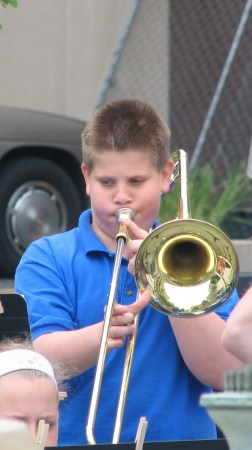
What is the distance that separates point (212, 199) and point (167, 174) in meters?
5.10

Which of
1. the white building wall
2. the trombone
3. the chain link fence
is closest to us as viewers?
the trombone

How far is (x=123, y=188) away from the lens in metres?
3.55

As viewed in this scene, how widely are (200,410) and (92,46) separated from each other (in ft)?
24.3

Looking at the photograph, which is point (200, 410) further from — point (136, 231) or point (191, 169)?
point (191, 169)

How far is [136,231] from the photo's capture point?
3459mm

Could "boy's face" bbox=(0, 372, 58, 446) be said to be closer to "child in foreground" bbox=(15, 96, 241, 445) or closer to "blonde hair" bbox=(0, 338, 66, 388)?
"blonde hair" bbox=(0, 338, 66, 388)

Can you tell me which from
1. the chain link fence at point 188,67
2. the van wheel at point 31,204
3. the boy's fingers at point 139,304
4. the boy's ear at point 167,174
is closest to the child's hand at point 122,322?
the boy's fingers at point 139,304

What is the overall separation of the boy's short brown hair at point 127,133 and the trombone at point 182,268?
0.21 metres

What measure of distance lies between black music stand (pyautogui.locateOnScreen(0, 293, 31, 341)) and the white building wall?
264 inches

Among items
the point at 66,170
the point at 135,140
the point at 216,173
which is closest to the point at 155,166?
the point at 135,140

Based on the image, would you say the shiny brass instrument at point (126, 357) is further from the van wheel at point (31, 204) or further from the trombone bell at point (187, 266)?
the van wheel at point (31, 204)

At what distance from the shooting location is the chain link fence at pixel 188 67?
1054 cm

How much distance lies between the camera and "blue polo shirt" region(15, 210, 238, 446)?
11.5 ft

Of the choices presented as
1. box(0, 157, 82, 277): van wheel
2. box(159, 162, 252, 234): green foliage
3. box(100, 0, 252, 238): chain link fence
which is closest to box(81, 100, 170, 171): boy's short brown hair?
box(0, 157, 82, 277): van wheel
